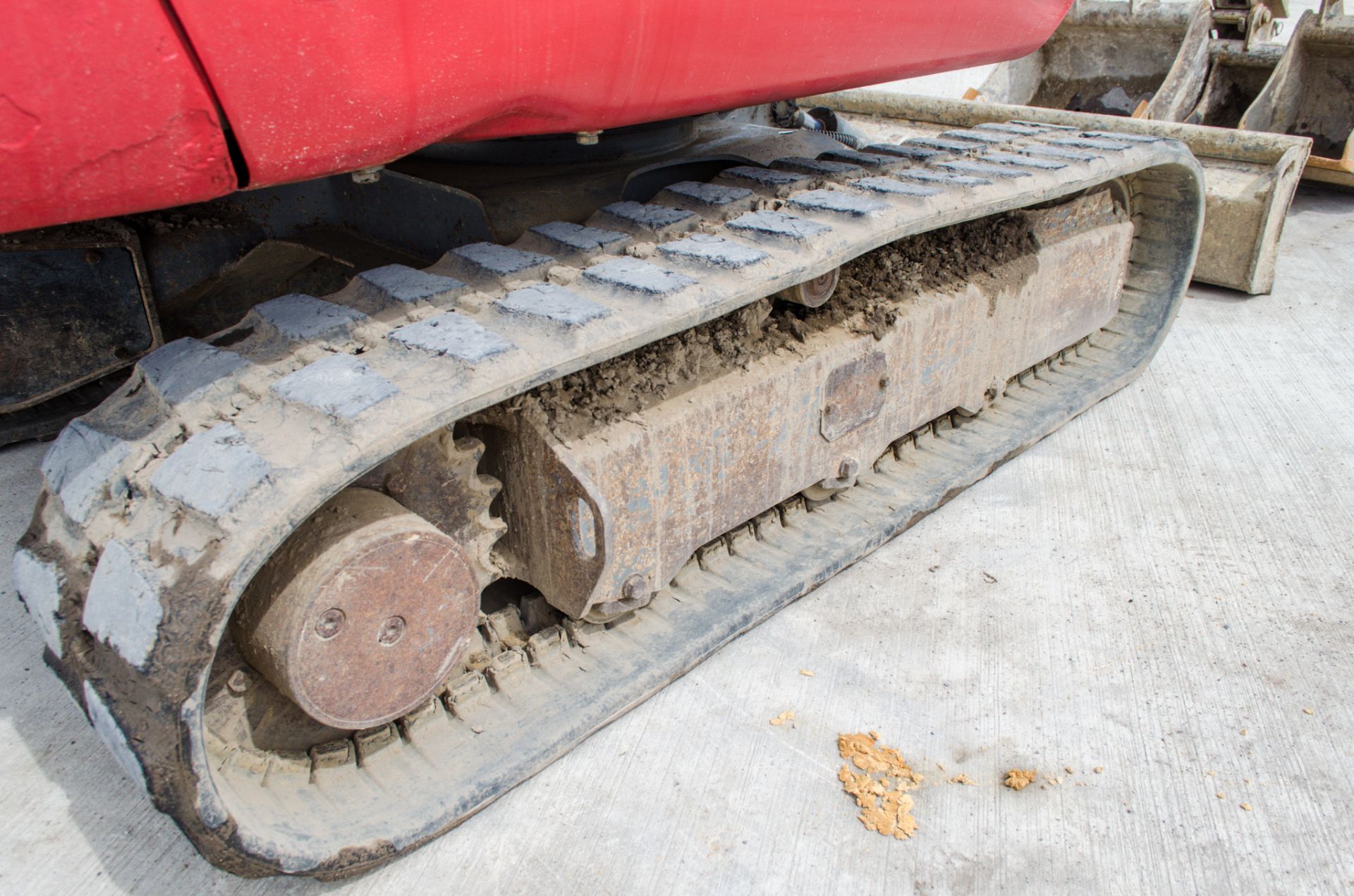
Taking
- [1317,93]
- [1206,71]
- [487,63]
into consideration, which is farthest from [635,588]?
[1317,93]

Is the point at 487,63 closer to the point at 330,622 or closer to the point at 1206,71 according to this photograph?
the point at 330,622

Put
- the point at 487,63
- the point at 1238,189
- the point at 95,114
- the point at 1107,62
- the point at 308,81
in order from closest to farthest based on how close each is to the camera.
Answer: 1. the point at 95,114
2. the point at 308,81
3. the point at 487,63
4. the point at 1238,189
5. the point at 1107,62

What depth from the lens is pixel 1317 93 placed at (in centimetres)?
473

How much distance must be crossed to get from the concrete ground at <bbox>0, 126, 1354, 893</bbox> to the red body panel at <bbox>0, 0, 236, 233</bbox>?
38.8 inches

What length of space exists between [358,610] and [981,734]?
1062 millimetres

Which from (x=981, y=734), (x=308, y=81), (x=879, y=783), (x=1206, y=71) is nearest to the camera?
(x=308, y=81)

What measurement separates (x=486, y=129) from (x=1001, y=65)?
4663 millimetres

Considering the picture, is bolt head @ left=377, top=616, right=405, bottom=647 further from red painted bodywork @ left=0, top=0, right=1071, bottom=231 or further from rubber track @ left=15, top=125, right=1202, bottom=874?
red painted bodywork @ left=0, top=0, right=1071, bottom=231

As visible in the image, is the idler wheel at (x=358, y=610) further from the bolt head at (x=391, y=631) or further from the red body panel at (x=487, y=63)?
the red body panel at (x=487, y=63)

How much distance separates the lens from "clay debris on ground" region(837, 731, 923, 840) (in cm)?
152

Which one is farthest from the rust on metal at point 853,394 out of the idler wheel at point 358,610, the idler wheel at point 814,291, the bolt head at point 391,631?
the bolt head at point 391,631

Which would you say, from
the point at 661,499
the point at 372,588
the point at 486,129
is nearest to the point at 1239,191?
the point at 661,499

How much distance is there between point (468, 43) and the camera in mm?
1143

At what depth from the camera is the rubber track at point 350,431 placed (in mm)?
1087
